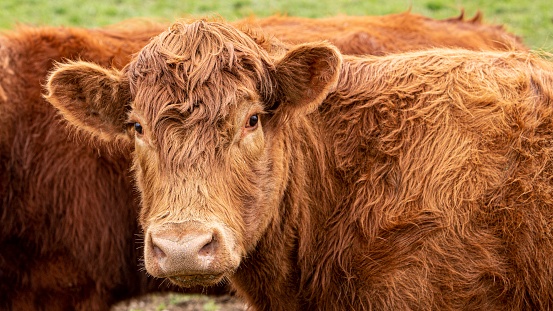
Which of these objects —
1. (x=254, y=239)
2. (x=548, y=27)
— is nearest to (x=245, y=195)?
(x=254, y=239)

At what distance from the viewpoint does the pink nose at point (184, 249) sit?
374cm

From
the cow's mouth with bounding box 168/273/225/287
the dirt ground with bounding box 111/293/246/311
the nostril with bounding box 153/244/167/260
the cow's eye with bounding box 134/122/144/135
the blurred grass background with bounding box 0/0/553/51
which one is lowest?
the dirt ground with bounding box 111/293/246/311

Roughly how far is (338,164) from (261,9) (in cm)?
877

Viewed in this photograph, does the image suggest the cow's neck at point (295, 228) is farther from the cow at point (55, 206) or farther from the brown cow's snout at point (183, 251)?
the cow at point (55, 206)

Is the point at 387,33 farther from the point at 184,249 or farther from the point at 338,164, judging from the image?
the point at 184,249

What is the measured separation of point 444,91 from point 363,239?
1053 mm

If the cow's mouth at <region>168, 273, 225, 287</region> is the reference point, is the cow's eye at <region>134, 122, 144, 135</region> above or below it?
above

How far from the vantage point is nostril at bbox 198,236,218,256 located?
3.79 metres

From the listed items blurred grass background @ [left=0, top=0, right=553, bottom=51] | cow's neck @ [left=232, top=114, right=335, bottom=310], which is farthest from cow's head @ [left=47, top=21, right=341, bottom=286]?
blurred grass background @ [left=0, top=0, right=553, bottom=51]

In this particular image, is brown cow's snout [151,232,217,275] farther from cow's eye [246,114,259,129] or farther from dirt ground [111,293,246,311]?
dirt ground [111,293,246,311]

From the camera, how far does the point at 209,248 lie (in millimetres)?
3840

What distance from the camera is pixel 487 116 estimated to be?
458cm

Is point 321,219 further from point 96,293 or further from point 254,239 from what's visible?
point 96,293

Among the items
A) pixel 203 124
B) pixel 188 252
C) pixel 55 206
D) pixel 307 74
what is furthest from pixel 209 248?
pixel 55 206
